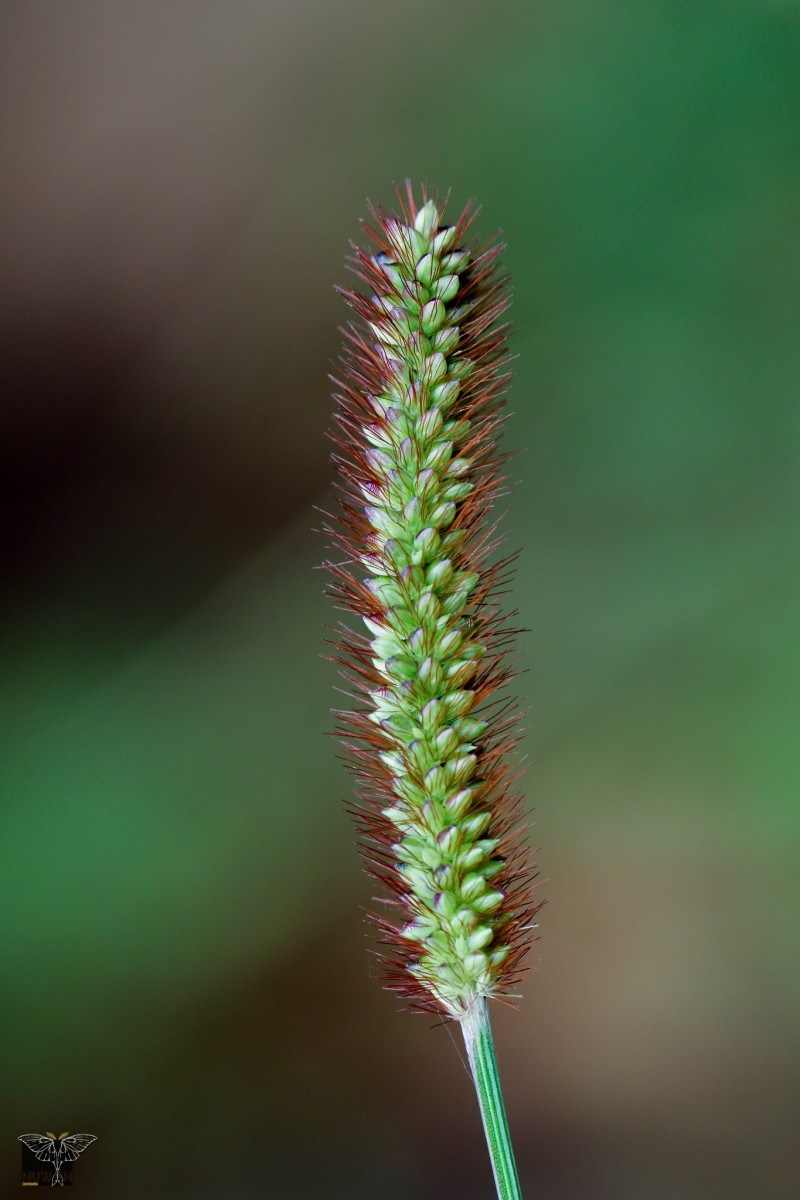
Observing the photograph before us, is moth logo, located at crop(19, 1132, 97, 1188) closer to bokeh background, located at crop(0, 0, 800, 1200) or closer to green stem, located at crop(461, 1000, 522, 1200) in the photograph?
bokeh background, located at crop(0, 0, 800, 1200)

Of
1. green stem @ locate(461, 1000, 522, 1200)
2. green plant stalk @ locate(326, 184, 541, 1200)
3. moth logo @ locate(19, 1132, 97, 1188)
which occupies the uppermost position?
green plant stalk @ locate(326, 184, 541, 1200)

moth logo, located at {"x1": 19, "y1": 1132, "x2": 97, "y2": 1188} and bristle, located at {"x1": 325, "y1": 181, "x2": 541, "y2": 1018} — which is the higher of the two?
bristle, located at {"x1": 325, "y1": 181, "x2": 541, "y2": 1018}

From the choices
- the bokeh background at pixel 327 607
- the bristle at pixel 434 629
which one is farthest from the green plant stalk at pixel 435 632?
the bokeh background at pixel 327 607

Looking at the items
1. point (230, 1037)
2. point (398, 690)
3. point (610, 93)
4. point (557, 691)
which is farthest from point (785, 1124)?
point (610, 93)

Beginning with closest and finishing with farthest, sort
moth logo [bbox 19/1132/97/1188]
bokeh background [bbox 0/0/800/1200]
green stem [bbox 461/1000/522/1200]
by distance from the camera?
green stem [bbox 461/1000/522/1200] → moth logo [bbox 19/1132/97/1188] → bokeh background [bbox 0/0/800/1200]

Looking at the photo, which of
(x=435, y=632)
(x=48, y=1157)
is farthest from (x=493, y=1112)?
(x=48, y=1157)

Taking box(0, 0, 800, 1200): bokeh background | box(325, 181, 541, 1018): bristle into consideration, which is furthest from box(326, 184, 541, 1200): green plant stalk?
box(0, 0, 800, 1200): bokeh background

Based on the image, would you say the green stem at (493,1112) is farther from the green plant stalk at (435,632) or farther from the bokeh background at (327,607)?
the bokeh background at (327,607)
